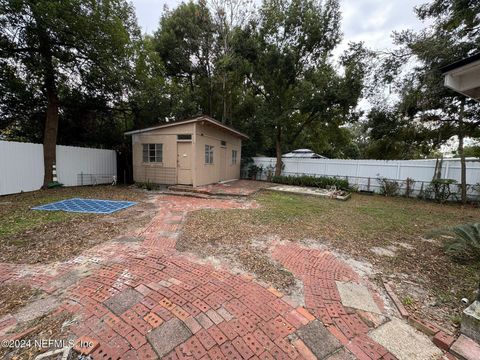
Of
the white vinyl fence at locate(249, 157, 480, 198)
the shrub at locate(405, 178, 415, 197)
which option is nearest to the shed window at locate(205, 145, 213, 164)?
the white vinyl fence at locate(249, 157, 480, 198)

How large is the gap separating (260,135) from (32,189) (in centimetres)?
1272

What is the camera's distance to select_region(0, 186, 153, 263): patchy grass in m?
3.25

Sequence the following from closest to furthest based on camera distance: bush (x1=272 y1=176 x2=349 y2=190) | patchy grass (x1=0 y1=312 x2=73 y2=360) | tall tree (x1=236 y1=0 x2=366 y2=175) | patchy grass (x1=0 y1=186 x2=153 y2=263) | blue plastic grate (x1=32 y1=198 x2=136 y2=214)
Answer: patchy grass (x1=0 y1=312 x2=73 y2=360), patchy grass (x1=0 y1=186 x2=153 y2=263), blue plastic grate (x1=32 y1=198 x2=136 y2=214), bush (x1=272 y1=176 x2=349 y2=190), tall tree (x1=236 y1=0 x2=366 y2=175)

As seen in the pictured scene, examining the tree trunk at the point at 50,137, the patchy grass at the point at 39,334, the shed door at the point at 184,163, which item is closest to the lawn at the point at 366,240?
the patchy grass at the point at 39,334

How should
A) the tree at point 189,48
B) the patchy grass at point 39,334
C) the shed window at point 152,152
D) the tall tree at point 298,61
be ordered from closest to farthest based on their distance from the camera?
the patchy grass at point 39,334 → the shed window at point 152,152 → the tall tree at point 298,61 → the tree at point 189,48

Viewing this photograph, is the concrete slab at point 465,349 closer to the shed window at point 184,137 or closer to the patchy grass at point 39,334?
the patchy grass at point 39,334

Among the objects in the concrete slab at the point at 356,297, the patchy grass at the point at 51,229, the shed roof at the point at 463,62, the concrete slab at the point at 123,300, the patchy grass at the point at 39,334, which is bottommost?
the concrete slab at the point at 356,297

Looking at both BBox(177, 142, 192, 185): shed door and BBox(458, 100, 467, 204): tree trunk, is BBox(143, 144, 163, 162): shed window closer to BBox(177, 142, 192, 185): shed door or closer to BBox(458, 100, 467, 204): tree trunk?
BBox(177, 142, 192, 185): shed door

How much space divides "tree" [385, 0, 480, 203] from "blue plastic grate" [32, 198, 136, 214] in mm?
10829

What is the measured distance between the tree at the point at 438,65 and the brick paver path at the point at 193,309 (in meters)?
8.44

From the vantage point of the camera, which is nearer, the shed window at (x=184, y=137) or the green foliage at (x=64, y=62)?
the green foliage at (x=64, y=62)

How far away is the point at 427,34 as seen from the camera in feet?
25.3

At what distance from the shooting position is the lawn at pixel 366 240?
2660mm

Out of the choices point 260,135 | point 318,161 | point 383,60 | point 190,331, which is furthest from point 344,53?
point 190,331
